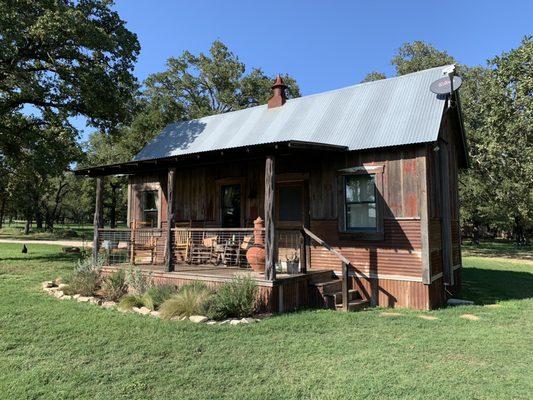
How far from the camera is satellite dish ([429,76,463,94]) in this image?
9758mm

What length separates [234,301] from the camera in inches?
304

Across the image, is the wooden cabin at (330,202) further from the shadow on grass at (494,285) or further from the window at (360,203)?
the shadow on grass at (494,285)

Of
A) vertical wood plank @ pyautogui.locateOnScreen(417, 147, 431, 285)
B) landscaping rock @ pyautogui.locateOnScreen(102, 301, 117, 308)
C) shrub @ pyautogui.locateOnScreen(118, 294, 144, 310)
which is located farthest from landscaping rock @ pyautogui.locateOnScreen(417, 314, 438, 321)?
landscaping rock @ pyautogui.locateOnScreen(102, 301, 117, 308)

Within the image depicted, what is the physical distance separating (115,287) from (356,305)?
5.41m

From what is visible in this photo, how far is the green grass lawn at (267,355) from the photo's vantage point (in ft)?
15.1

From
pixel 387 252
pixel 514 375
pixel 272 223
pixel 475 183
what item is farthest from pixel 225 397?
pixel 475 183

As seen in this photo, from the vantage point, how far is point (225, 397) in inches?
174

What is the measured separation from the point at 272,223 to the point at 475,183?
2460 centimetres

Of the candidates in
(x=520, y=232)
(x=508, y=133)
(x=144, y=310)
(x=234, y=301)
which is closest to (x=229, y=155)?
(x=234, y=301)

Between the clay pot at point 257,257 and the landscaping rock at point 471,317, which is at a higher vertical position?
the clay pot at point 257,257

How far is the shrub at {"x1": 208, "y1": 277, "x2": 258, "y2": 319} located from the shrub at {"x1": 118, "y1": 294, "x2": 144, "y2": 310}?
5.45ft

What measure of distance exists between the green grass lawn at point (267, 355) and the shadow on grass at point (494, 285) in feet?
7.58

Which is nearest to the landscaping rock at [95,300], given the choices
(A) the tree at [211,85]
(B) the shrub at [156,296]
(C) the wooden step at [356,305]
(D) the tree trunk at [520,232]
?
(B) the shrub at [156,296]

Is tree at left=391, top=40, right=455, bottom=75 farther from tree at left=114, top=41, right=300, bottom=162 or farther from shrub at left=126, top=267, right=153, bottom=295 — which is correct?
shrub at left=126, top=267, right=153, bottom=295
